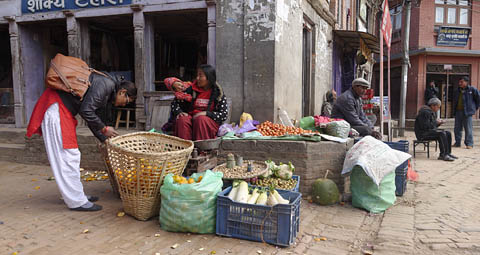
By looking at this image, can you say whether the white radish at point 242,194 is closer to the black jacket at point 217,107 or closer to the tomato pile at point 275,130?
the black jacket at point 217,107

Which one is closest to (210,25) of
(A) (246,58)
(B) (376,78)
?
(A) (246,58)

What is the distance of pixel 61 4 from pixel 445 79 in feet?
61.0

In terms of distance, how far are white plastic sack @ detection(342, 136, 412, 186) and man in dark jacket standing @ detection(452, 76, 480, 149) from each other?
6.33 metres

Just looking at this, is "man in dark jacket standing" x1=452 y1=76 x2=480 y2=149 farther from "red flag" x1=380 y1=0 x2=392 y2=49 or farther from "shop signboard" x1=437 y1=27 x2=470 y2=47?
"shop signboard" x1=437 y1=27 x2=470 y2=47

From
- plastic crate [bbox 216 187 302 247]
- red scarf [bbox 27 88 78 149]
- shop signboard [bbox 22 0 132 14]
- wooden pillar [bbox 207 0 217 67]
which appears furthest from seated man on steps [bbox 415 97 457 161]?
red scarf [bbox 27 88 78 149]

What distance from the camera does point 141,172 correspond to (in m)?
3.18

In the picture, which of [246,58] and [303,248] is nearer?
[303,248]

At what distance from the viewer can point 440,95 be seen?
17.7m

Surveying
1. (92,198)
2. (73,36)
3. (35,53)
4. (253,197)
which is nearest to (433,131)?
(253,197)

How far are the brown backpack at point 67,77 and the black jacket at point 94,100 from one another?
0.26ft

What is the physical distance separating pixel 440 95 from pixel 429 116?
12287 millimetres

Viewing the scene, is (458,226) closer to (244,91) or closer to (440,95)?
(244,91)

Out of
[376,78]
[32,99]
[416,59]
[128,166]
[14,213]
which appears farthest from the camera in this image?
[376,78]

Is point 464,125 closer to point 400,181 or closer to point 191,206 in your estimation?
point 400,181
